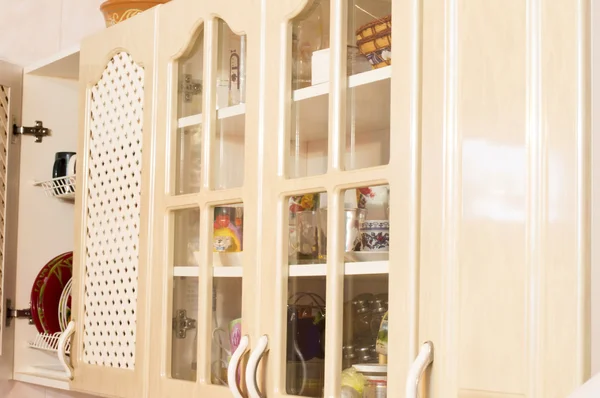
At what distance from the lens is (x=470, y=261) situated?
1.01 metres

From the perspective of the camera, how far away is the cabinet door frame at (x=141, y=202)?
169 centimetres

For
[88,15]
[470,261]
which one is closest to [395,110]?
[470,261]

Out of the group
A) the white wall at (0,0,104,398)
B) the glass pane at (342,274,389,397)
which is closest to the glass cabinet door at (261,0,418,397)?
the glass pane at (342,274,389,397)

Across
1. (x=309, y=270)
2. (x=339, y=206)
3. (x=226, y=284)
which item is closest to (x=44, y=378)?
(x=226, y=284)

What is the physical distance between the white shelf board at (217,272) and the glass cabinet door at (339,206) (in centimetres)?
11

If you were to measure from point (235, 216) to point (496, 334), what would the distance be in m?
0.61

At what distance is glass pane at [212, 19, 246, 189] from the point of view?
1477mm

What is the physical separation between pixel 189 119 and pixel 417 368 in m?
0.77

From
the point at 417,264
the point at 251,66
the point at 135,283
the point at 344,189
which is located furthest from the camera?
the point at 135,283

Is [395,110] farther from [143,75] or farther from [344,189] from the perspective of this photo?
[143,75]

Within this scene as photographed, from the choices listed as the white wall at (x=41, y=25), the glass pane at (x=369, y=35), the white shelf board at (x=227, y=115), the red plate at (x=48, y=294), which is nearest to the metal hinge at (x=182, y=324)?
the white shelf board at (x=227, y=115)

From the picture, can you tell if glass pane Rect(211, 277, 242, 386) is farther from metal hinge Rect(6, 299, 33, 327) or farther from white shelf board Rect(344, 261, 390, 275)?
metal hinge Rect(6, 299, 33, 327)

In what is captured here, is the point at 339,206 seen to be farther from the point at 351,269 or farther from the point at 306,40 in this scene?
the point at 306,40

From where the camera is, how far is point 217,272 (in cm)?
150
